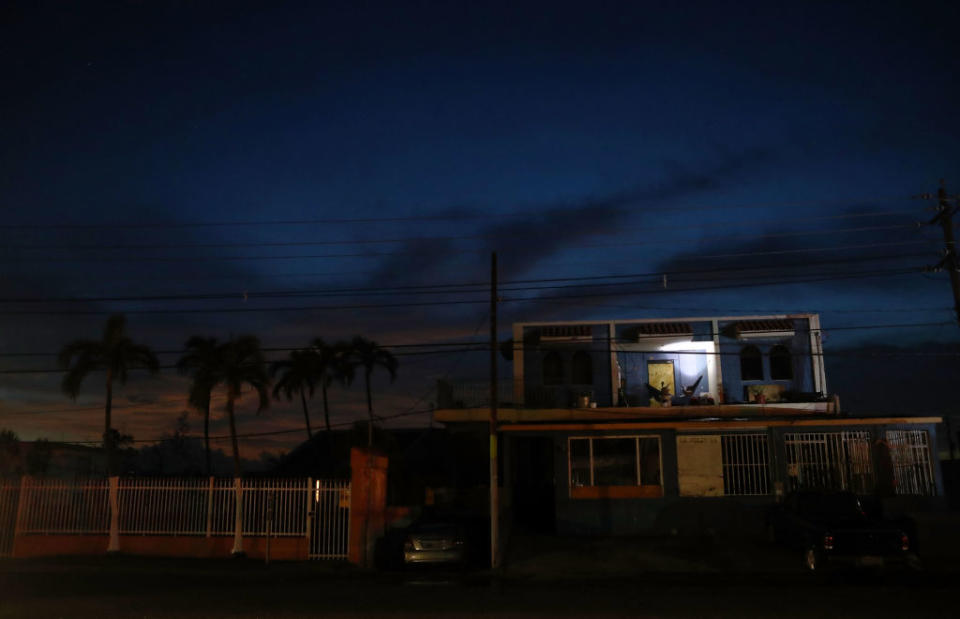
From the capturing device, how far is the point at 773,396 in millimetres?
28766

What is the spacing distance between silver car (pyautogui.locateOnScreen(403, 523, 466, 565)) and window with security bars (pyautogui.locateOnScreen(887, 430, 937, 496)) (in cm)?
1316

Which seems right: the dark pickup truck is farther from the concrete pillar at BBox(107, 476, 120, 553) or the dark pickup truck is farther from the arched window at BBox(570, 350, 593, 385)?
the concrete pillar at BBox(107, 476, 120, 553)

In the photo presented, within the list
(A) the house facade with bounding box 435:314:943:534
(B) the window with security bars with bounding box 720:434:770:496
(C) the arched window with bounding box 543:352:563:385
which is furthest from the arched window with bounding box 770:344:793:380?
(C) the arched window with bounding box 543:352:563:385

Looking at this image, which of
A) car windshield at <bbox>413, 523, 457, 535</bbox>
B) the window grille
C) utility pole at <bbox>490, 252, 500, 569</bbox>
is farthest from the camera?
the window grille

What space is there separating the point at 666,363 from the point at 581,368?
3.31m

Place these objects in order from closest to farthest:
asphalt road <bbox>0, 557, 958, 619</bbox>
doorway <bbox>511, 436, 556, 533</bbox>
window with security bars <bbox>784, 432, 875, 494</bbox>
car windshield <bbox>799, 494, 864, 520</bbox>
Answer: asphalt road <bbox>0, 557, 958, 619</bbox>, car windshield <bbox>799, 494, 864, 520</bbox>, window with security bars <bbox>784, 432, 875, 494</bbox>, doorway <bbox>511, 436, 556, 533</bbox>

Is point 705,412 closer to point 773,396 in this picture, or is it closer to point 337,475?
point 773,396

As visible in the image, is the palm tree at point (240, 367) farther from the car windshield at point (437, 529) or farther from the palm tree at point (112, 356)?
the car windshield at point (437, 529)

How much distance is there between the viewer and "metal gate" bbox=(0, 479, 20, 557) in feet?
67.7

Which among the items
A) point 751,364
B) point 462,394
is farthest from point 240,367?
point 751,364

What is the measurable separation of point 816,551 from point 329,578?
402 inches

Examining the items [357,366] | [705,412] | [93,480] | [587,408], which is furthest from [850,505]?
[357,366]

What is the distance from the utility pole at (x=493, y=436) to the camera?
18.3 metres

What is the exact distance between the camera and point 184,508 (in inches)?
796
